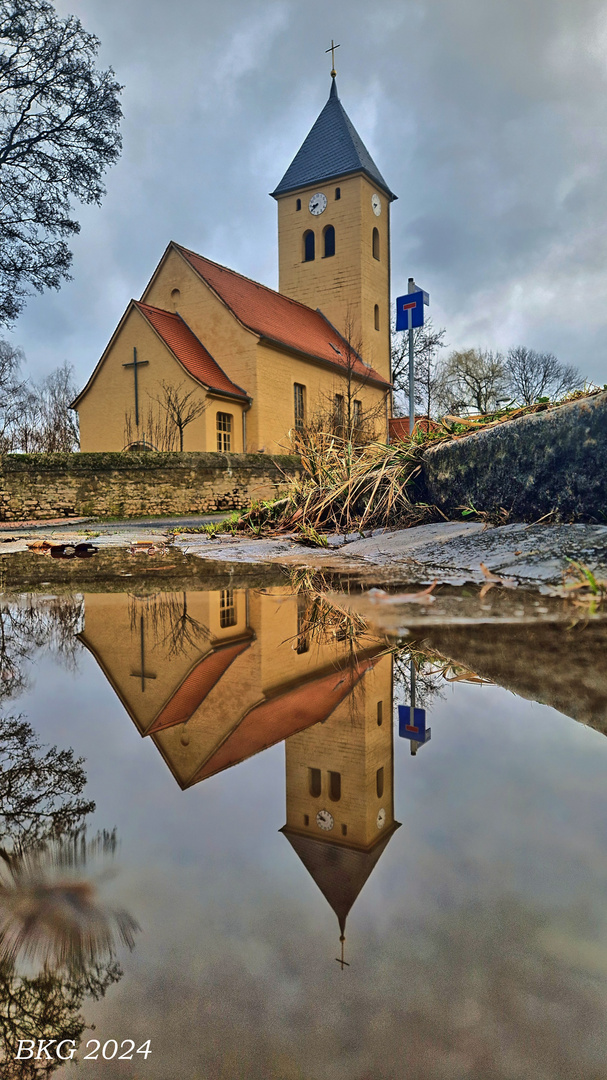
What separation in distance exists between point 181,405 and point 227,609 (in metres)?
17.6

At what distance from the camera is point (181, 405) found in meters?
19.1

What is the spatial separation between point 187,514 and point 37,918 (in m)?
13.2

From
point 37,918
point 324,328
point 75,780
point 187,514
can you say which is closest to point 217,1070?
point 37,918

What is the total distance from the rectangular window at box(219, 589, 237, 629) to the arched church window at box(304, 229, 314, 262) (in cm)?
2800

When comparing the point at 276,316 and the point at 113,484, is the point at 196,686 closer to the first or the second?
the point at 113,484

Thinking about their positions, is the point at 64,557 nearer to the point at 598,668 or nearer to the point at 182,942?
the point at 598,668

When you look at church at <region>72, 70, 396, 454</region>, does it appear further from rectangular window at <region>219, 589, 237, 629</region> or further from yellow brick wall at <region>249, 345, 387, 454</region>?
rectangular window at <region>219, 589, 237, 629</region>

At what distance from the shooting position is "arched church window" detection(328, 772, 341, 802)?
2.51 ft

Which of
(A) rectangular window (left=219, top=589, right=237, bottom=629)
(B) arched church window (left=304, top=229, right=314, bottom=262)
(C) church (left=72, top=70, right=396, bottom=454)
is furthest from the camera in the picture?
(B) arched church window (left=304, top=229, right=314, bottom=262)

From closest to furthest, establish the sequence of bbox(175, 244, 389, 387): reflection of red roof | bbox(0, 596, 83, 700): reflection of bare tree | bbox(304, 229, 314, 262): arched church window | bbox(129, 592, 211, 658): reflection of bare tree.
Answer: bbox(0, 596, 83, 700): reflection of bare tree
bbox(129, 592, 211, 658): reflection of bare tree
bbox(175, 244, 389, 387): reflection of red roof
bbox(304, 229, 314, 262): arched church window

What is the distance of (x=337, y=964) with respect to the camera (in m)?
0.49

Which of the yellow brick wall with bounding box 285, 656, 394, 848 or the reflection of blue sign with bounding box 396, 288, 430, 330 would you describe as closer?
the yellow brick wall with bounding box 285, 656, 394, 848

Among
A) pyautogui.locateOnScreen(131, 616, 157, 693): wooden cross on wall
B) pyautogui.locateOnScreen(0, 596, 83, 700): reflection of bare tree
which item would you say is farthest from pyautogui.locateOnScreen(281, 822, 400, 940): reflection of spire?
pyautogui.locateOnScreen(0, 596, 83, 700): reflection of bare tree

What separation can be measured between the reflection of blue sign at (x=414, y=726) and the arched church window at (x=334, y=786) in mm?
178
